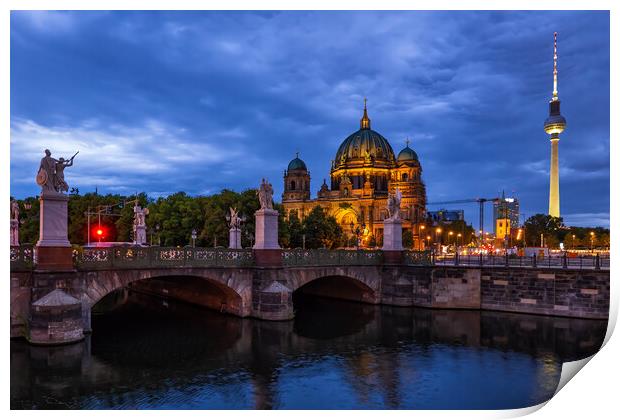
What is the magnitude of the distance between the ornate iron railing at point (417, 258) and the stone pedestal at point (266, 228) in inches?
490

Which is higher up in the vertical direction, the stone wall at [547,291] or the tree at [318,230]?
the tree at [318,230]

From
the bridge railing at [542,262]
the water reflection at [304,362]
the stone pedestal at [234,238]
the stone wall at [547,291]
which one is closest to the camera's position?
the water reflection at [304,362]

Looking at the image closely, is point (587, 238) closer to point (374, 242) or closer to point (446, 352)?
point (374, 242)

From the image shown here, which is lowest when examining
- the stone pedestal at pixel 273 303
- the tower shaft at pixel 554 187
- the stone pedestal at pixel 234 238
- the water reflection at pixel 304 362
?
the water reflection at pixel 304 362

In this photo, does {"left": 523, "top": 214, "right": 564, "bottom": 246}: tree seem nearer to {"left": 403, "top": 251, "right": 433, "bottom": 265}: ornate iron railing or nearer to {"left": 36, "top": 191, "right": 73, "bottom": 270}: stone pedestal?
{"left": 403, "top": 251, "right": 433, "bottom": 265}: ornate iron railing

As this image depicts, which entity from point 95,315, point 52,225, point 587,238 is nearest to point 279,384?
point 52,225

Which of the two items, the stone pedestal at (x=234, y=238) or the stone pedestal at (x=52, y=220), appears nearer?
the stone pedestal at (x=52, y=220)

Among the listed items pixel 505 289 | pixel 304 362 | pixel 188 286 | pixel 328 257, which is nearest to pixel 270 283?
pixel 328 257

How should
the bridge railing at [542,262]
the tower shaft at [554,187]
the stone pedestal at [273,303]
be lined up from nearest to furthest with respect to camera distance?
the stone pedestal at [273,303]
the bridge railing at [542,262]
the tower shaft at [554,187]

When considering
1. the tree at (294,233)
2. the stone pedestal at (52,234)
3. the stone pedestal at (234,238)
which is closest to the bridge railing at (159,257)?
the stone pedestal at (52,234)

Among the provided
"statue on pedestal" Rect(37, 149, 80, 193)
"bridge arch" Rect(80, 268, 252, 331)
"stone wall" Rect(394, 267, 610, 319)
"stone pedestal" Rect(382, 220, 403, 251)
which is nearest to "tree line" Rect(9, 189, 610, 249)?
"bridge arch" Rect(80, 268, 252, 331)

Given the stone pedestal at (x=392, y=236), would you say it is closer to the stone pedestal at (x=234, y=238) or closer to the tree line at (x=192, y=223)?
the stone pedestal at (x=234, y=238)

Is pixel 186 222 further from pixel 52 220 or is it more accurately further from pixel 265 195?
pixel 52 220

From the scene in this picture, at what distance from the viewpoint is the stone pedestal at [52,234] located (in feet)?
72.6
